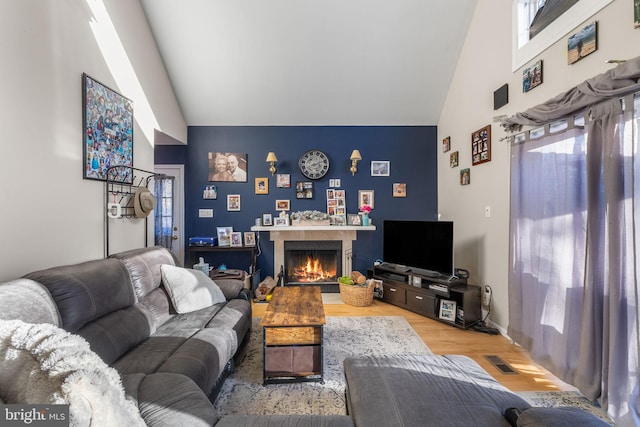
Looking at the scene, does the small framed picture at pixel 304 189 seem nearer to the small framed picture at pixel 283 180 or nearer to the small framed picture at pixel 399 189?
the small framed picture at pixel 283 180

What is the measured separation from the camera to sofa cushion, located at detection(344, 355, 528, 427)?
3.72ft

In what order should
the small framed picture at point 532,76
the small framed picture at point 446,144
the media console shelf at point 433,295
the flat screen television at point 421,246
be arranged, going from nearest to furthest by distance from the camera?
the small framed picture at point 532,76 < the media console shelf at point 433,295 < the flat screen television at point 421,246 < the small framed picture at point 446,144

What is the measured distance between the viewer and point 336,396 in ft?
6.19

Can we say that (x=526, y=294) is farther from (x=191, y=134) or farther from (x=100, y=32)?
(x=191, y=134)

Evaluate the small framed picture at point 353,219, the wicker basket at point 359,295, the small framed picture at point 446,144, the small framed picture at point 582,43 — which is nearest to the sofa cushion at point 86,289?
the wicker basket at point 359,295

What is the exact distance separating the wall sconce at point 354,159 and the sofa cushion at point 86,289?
3.23 m

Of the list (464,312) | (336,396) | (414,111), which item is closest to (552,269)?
(464,312)

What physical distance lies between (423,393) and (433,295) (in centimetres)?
216

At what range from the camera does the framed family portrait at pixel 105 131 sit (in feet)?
7.39

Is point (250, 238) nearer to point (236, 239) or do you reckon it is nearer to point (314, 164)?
point (236, 239)

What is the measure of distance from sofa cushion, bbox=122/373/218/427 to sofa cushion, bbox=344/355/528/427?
2.10 ft

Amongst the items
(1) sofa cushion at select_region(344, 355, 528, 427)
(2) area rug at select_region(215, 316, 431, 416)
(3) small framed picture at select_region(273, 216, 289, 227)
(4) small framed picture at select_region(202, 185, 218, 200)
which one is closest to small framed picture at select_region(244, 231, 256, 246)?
(3) small framed picture at select_region(273, 216, 289, 227)

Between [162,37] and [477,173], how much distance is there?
4211mm

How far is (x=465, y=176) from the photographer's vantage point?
3.59 meters
